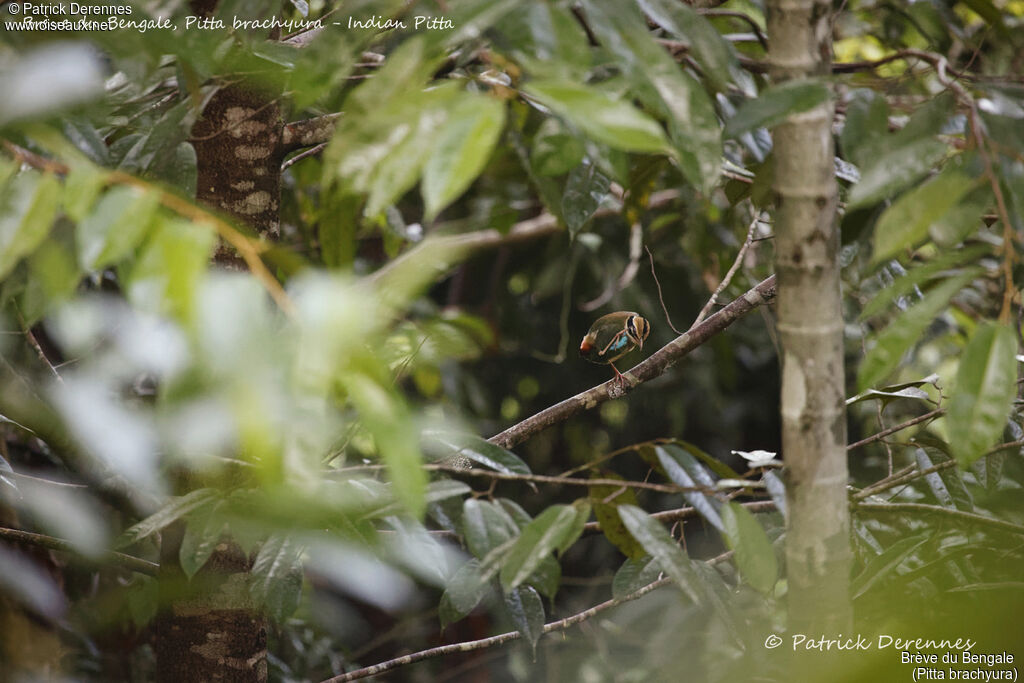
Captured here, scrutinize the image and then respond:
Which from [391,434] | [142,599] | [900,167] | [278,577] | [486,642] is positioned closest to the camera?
[391,434]

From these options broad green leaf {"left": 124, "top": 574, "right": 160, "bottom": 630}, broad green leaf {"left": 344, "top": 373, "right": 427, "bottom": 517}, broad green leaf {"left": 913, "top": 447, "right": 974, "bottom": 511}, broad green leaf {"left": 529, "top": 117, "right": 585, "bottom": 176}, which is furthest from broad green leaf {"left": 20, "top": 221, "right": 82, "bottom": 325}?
broad green leaf {"left": 913, "top": 447, "right": 974, "bottom": 511}

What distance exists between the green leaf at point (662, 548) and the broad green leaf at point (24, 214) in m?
0.42

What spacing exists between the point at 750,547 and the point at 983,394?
201 millimetres

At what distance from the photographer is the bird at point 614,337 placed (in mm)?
881

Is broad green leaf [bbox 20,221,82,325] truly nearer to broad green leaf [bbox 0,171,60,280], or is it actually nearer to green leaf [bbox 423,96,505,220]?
broad green leaf [bbox 0,171,60,280]

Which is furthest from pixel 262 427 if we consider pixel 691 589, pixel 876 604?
pixel 876 604

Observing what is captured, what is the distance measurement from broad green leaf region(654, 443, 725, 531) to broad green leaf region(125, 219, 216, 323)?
40 centimetres

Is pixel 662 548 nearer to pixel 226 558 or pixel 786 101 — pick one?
pixel 786 101

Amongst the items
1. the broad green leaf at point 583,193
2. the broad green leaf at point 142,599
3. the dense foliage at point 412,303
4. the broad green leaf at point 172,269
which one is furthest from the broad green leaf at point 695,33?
the broad green leaf at point 142,599

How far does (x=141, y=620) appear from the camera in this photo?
1037 mm

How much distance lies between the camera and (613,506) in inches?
25.6

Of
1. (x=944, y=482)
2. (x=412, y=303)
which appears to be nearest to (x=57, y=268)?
(x=412, y=303)

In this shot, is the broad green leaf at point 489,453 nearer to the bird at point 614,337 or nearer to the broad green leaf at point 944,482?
the bird at point 614,337

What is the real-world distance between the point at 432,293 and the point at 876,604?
2089mm
